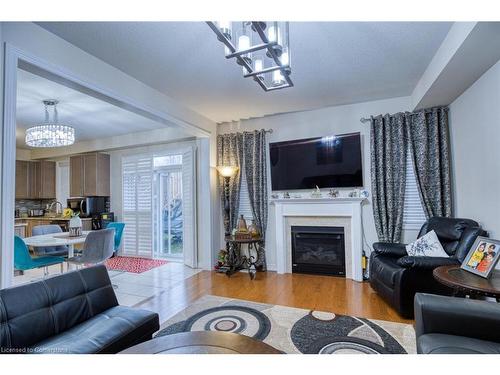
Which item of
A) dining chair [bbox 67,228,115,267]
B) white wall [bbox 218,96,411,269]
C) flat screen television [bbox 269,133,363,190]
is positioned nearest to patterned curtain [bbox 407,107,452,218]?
white wall [bbox 218,96,411,269]

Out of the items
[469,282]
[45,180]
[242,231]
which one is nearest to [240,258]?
[242,231]

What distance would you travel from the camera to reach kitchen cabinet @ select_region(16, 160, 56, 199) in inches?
246

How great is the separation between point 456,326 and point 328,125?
3230mm

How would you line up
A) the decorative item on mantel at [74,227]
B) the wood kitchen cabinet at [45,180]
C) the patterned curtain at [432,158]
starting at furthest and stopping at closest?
the wood kitchen cabinet at [45,180], the decorative item on mantel at [74,227], the patterned curtain at [432,158]

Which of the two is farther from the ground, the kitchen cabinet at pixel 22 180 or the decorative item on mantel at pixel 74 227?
the kitchen cabinet at pixel 22 180

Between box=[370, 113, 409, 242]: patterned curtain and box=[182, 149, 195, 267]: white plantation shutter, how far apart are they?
9.98 feet

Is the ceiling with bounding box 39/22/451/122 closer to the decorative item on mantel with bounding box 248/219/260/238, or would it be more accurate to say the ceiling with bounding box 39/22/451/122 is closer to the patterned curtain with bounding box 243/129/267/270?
the patterned curtain with bounding box 243/129/267/270

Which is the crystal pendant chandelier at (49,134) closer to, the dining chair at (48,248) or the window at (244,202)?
the dining chair at (48,248)

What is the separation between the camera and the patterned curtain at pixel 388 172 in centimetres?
364

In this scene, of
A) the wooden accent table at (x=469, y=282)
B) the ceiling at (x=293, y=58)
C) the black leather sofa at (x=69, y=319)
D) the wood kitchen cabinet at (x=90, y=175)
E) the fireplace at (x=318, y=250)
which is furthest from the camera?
the wood kitchen cabinet at (x=90, y=175)

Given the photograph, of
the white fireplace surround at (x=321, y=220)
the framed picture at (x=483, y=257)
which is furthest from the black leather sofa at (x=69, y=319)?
the white fireplace surround at (x=321, y=220)

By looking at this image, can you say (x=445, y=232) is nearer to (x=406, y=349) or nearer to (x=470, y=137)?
(x=470, y=137)

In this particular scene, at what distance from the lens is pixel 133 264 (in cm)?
504

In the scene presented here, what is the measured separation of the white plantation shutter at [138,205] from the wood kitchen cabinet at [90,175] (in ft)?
1.61
